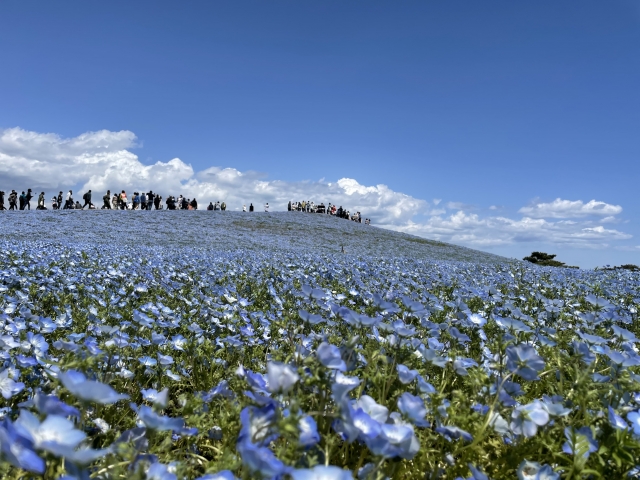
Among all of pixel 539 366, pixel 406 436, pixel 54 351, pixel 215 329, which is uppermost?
pixel 539 366

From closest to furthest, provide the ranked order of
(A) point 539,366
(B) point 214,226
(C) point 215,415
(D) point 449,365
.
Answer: (A) point 539,366, (C) point 215,415, (D) point 449,365, (B) point 214,226

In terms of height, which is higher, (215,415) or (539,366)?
(539,366)

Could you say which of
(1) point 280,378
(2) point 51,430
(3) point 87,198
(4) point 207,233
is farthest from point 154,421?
(3) point 87,198

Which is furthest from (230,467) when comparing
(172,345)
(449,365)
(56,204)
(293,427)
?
(56,204)

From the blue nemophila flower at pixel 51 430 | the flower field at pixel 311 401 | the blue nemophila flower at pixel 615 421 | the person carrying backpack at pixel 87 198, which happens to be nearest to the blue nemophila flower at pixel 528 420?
the flower field at pixel 311 401

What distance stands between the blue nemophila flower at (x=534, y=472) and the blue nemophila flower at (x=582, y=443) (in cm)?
10

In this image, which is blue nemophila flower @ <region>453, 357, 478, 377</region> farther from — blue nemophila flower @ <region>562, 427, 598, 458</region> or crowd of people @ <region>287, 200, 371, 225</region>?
crowd of people @ <region>287, 200, 371, 225</region>

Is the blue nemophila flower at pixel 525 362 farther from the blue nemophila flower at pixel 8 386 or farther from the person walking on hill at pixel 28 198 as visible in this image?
the person walking on hill at pixel 28 198

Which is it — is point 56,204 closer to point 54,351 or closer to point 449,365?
point 54,351

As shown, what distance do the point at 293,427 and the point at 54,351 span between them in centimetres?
320

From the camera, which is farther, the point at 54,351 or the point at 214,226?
the point at 214,226

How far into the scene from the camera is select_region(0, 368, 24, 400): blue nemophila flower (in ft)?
7.03

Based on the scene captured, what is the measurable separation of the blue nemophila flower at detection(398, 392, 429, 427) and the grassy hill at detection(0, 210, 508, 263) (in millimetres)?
15787

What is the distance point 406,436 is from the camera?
1329 millimetres
